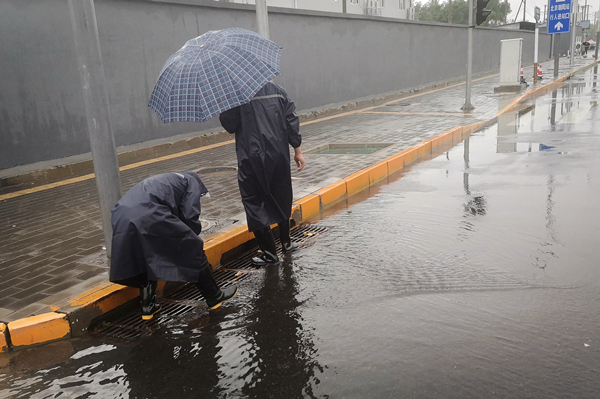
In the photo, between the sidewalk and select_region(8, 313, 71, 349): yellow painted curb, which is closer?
select_region(8, 313, 71, 349): yellow painted curb

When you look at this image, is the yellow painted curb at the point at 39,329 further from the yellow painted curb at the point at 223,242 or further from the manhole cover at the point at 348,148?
the manhole cover at the point at 348,148

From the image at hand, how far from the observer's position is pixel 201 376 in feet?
9.72

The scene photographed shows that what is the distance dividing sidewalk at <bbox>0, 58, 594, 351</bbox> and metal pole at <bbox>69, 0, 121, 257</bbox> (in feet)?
2.08

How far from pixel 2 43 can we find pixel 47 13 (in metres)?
1.00

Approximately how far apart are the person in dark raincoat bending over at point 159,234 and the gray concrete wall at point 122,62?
606 centimetres

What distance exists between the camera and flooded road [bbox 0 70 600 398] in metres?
2.80

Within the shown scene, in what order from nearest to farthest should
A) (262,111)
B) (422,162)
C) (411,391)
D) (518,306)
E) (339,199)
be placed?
(411,391) → (518,306) → (262,111) → (339,199) → (422,162)

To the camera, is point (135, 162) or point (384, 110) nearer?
point (135, 162)

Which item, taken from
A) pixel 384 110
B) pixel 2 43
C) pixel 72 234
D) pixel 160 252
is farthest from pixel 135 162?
pixel 384 110

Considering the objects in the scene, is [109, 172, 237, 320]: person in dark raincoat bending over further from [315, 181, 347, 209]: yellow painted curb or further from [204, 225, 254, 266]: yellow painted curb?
[315, 181, 347, 209]: yellow painted curb

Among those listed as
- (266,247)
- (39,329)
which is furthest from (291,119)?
(39,329)

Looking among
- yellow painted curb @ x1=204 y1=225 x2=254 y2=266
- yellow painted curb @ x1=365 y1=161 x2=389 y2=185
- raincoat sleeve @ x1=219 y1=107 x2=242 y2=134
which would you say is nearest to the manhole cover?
yellow painted curb @ x1=365 y1=161 x2=389 y2=185

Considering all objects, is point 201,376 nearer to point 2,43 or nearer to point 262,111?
point 262,111

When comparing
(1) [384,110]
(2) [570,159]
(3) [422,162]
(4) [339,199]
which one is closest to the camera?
(4) [339,199]
